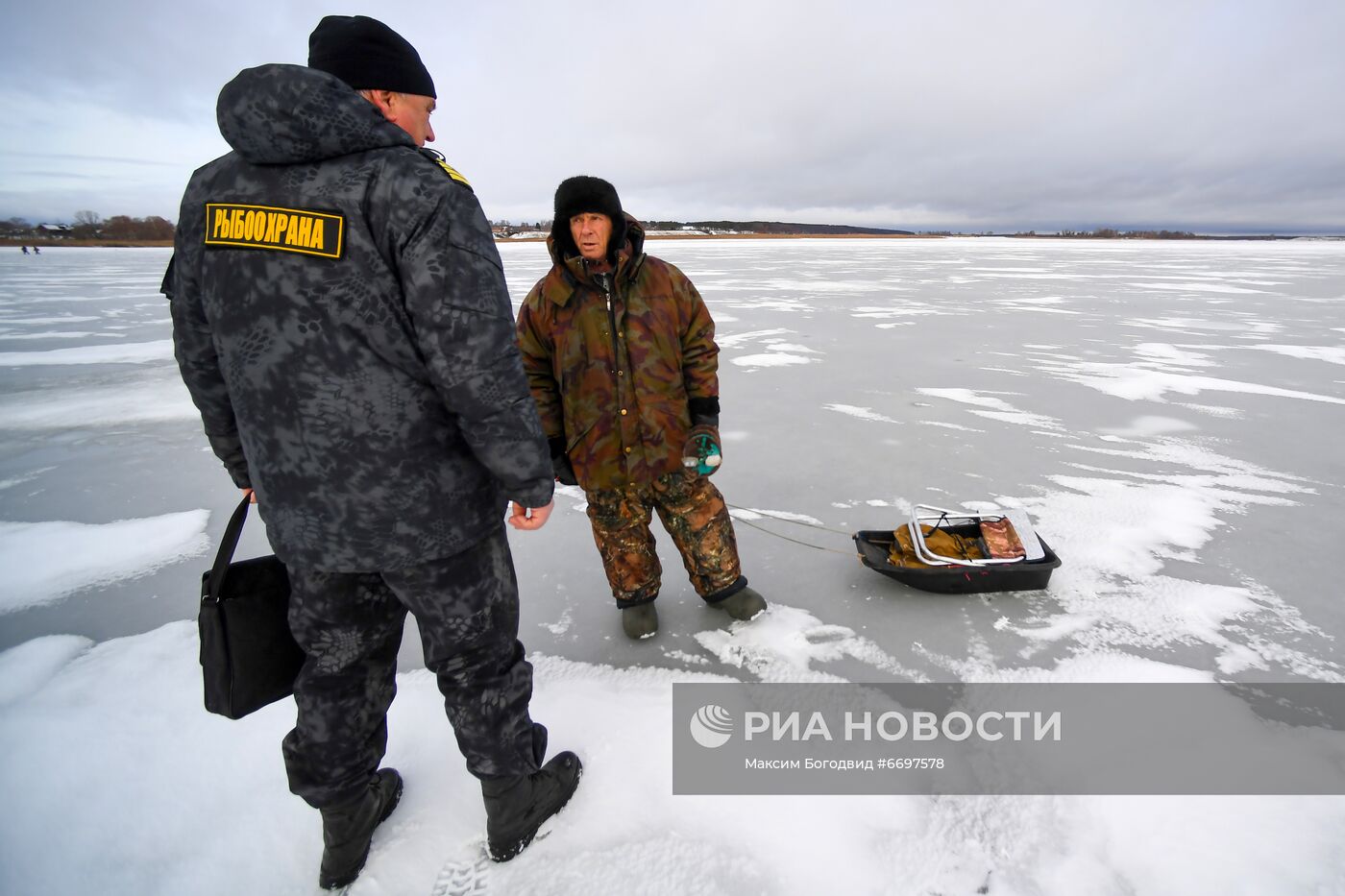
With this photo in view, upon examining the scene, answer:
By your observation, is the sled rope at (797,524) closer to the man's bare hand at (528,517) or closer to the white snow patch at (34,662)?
the man's bare hand at (528,517)

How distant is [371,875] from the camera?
1447 mm

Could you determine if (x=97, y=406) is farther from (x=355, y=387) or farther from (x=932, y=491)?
(x=932, y=491)

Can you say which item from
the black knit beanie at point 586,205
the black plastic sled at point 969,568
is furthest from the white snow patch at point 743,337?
the black knit beanie at point 586,205

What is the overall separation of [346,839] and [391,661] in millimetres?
441

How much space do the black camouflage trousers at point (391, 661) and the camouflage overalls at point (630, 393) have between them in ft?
2.49

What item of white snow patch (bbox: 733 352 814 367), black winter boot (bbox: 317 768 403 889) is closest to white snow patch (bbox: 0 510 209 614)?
black winter boot (bbox: 317 768 403 889)

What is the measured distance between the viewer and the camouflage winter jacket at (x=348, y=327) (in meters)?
→ 1.02

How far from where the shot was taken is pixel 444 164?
1.20 metres

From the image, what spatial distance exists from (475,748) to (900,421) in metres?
3.75

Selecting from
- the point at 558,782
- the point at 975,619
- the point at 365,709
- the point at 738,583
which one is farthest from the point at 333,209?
the point at 975,619

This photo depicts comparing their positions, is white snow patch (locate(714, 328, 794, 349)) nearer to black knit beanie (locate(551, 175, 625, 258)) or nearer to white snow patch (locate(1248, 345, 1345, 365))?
black knit beanie (locate(551, 175, 625, 258))

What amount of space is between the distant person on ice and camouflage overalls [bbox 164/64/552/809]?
0.78m

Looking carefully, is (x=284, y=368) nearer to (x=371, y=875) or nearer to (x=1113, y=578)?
(x=371, y=875)

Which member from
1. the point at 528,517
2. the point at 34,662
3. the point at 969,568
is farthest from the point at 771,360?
the point at 34,662
